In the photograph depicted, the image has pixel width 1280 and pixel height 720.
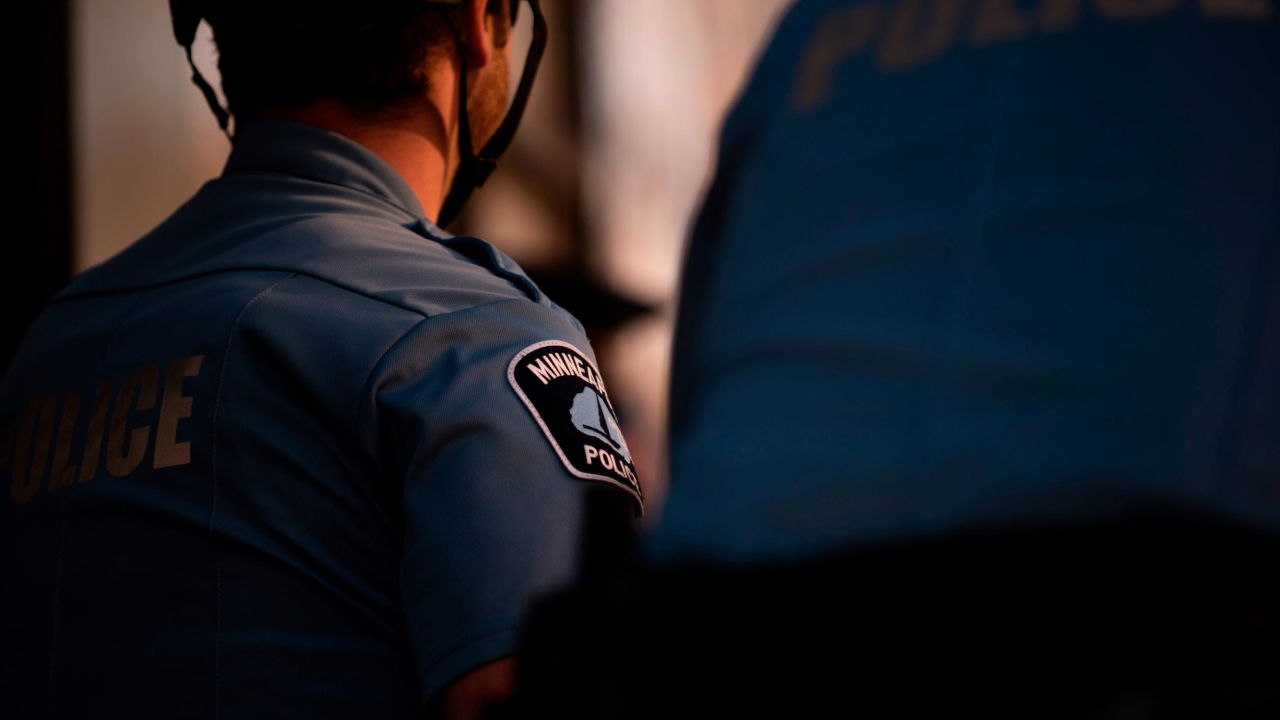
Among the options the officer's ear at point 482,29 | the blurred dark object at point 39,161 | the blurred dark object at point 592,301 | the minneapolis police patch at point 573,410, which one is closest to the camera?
the minneapolis police patch at point 573,410

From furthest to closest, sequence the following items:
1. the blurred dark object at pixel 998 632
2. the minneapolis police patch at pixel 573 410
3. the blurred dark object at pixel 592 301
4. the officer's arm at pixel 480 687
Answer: the blurred dark object at pixel 592 301, the minneapolis police patch at pixel 573 410, the officer's arm at pixel 480 687, the blurred dark object at pixel 998 632

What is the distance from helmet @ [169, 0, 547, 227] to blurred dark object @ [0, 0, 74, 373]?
1.49 metres

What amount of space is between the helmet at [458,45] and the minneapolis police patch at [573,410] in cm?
58

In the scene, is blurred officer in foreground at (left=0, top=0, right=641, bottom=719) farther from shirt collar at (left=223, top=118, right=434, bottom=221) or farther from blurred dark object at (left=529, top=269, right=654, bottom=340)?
blurred dark object at (left=529, top=269, right=654, bottom=340)

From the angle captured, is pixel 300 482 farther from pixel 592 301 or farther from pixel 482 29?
pixel 592 301

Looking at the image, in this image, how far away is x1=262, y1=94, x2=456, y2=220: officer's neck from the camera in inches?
74.1

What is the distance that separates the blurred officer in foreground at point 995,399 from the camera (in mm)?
852

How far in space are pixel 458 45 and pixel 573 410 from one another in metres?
0.69

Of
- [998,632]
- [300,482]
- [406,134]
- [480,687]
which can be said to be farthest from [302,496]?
[998,632]

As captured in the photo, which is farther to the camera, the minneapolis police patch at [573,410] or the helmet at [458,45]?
the helmet at [458,45]

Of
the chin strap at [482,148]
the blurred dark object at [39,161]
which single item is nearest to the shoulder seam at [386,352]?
the chin strap at [482,148]

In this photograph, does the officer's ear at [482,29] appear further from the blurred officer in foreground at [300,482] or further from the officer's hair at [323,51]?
the blurred officer in foreground at [300,482]

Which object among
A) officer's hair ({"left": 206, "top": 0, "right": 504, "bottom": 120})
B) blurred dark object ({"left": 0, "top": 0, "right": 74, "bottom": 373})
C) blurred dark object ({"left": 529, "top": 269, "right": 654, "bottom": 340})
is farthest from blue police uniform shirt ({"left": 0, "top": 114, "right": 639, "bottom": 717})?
blurred dark object ({"left": 529, "top": 269, "right": 654, "bottom": 340})

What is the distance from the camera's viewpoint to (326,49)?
1.86 meters
